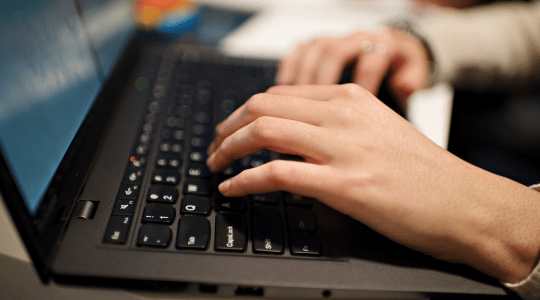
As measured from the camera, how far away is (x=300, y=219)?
32 centimetres

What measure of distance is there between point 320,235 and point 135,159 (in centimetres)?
22

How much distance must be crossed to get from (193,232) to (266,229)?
2.7 inches

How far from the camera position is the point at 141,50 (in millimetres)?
596

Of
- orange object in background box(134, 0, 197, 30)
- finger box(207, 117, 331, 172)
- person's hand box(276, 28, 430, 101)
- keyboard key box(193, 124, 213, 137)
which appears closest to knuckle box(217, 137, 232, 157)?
finger box(207, 117, 331, 172)

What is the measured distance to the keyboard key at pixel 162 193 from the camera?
0.31m

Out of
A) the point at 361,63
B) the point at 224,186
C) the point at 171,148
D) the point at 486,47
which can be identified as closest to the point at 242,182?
the point at 224,186

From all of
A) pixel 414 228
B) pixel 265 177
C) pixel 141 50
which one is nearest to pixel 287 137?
pixel 265 177

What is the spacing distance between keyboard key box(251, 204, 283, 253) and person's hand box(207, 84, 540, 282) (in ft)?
0.09

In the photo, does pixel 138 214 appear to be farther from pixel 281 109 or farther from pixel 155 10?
pixel 155 10

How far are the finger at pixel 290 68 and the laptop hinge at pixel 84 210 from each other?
0.36 meters

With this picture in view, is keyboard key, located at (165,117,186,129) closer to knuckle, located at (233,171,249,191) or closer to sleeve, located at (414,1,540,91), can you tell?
knuckle, located at (233,171,249,191)

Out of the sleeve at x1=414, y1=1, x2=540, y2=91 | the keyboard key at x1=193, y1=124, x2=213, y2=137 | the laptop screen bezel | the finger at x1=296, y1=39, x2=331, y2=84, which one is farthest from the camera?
the sleeve at x1=414, y1=1, x2=540, y2=91

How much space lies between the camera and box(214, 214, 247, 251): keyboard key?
0.93ft

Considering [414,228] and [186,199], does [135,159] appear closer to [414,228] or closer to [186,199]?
[186,199]
